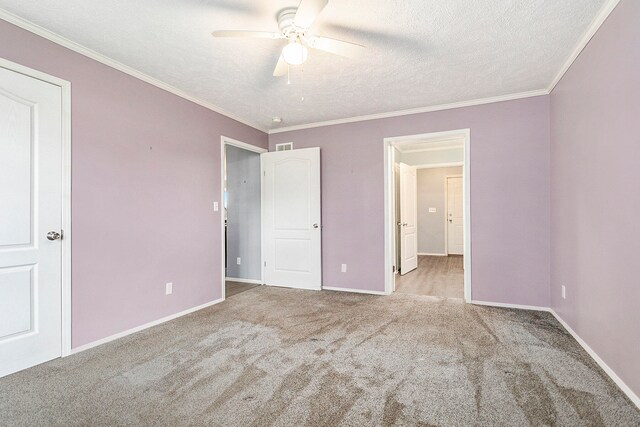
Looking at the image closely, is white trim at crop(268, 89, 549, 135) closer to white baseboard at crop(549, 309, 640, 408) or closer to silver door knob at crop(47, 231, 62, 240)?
white baseboard at crop(549, 309, 640, 408)

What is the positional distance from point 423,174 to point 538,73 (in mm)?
5533

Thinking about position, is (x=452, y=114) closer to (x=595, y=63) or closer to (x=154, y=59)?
(x=595, y=63)

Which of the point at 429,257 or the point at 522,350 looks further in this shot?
the point at 429,257

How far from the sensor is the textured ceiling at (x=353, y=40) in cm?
206

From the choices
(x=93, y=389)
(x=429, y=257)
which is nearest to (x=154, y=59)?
(x=93, y=389)

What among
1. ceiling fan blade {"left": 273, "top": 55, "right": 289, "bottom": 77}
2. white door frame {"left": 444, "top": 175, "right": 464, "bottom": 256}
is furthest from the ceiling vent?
white door frame {"left": 444, "top": 175, "right": 464, "bottom": 256}

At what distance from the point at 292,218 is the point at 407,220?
228cm

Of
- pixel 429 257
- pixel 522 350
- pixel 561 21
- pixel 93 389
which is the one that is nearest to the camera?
pixel 93 389

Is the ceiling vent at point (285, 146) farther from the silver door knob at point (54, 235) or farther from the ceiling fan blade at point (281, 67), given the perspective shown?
the silver door knob at point (54, 235)

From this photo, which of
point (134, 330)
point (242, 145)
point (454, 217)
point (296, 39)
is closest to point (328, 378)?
point (134, 330)

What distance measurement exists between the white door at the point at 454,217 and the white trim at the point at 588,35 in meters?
5.35

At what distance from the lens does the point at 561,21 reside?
2.21 metres

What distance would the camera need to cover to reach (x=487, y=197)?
376 cm

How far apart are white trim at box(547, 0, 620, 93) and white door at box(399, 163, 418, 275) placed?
2.81 metres
